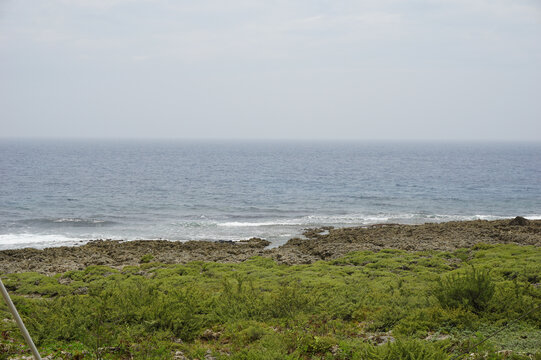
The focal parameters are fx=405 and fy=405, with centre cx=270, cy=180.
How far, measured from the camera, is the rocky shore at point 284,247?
22.2 meters

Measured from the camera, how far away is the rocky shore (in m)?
22.2

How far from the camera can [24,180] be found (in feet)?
210

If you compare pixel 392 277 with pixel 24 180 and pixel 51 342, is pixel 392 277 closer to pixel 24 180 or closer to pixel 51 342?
pixel 51 342

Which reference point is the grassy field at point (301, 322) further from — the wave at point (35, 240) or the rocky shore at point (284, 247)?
the wave at point (35, 240)

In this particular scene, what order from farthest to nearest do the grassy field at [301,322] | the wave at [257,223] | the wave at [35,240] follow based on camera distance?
the wave at [257,223] → the wave at [35,240] → the grassy field at [301,322]

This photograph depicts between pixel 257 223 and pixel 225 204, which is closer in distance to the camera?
pixel 257 223

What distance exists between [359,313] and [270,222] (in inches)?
997

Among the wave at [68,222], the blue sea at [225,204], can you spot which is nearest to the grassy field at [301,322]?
the blue sea at [225,204]

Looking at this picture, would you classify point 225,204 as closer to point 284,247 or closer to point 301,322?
point 284,247

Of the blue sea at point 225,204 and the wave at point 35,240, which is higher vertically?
the blue sea at point 225,204

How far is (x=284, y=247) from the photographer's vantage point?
1044 inches

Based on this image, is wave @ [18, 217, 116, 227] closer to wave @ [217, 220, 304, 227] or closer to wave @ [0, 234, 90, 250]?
wave @ [0, 234, 90, 250]

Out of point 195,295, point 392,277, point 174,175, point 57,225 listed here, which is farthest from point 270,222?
point 174,175

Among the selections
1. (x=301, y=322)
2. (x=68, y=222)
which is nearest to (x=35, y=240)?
(x=68, y=222)
